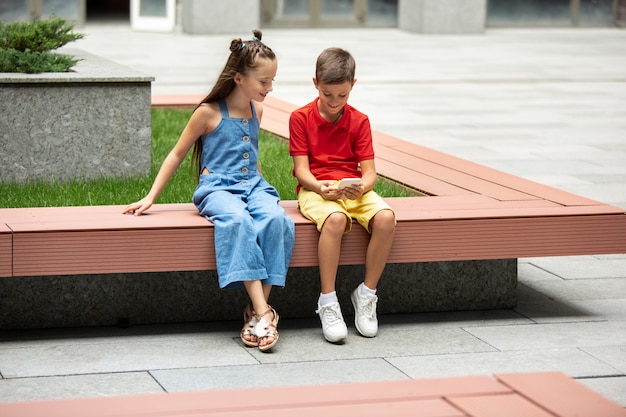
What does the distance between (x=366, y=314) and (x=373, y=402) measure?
1.99m

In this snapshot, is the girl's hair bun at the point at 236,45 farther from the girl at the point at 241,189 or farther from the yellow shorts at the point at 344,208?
the yellow shorts at the point at 344,208

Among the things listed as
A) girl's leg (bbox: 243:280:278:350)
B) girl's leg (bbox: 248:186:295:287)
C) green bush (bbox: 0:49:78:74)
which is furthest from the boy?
green bush (bbox: 0:49:78:74)

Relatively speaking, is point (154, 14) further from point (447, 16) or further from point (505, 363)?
point (505, 363)

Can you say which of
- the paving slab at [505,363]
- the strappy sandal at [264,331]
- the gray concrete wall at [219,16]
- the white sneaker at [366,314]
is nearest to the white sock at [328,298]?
the white sneaker at [366,314]

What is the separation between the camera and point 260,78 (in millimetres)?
5188

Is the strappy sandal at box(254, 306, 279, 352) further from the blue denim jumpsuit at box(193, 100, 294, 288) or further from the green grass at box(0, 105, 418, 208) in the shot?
the green grass at box(0, 105, 418, 208)

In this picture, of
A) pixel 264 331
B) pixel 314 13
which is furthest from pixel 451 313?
pixel 314 13

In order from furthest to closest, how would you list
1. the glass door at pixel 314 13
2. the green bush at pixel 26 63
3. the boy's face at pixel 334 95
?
the glass door at pixel 314 13 < the green bush at pixel 26 63 < the boy's face at pixel 334 95

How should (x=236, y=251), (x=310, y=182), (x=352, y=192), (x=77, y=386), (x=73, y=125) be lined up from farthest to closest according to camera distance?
(x=73, y=125), (x=310, y=182), (x=352, y=192), (x=236, y=251), (x=77, y=386)

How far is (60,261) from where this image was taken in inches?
190

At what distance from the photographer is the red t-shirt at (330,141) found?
534cm

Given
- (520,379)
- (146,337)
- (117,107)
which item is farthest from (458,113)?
(520,379)

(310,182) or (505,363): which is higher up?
(310,182)

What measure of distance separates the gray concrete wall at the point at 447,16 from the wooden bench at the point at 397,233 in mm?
19477
